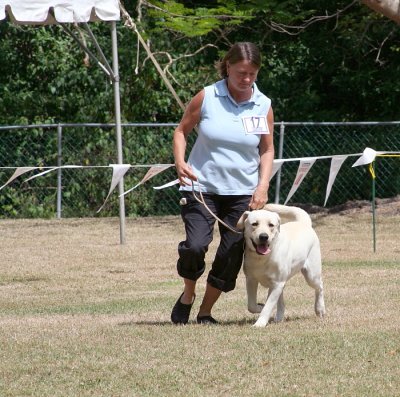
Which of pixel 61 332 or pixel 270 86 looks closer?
pixel 61 332

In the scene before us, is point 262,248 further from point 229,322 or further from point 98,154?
point 98,154

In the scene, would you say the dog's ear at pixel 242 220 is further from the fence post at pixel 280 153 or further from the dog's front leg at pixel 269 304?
the fence post at pixel 280 153

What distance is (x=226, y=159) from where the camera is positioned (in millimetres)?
7117

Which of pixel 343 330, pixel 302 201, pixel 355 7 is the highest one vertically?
pixel 355 7

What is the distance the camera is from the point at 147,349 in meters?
6.45

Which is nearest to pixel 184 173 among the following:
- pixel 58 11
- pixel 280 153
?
pixel 58 11

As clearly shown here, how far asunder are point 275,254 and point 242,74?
1.19 metres

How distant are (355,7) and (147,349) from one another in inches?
539

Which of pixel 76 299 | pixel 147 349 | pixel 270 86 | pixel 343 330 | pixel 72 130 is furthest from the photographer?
pixel 270 86

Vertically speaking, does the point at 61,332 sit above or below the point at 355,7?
below

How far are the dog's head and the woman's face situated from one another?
0.81 m

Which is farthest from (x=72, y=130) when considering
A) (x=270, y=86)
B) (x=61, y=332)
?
(x=61, y=332)

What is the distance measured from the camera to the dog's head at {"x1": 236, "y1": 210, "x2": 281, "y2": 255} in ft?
23.0

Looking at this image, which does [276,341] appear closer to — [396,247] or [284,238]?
[284,238]
